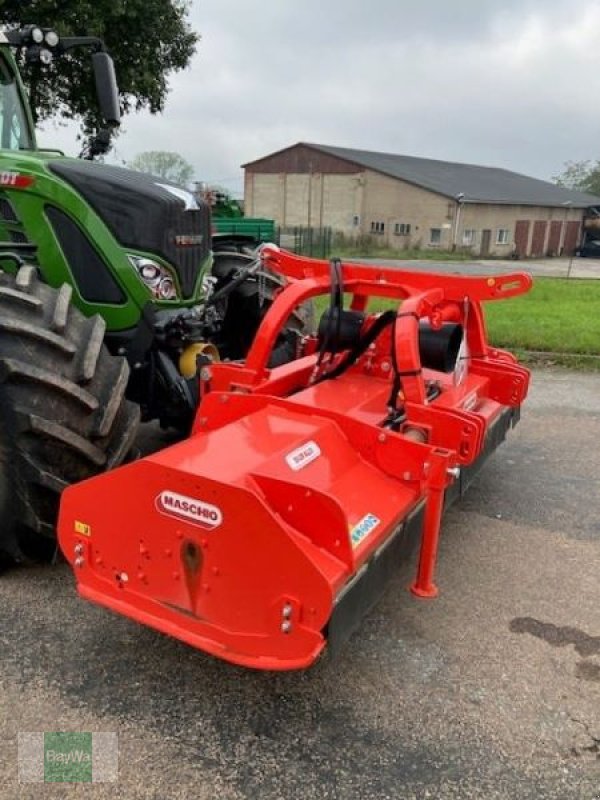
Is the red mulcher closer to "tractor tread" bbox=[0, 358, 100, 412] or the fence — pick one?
"tractor tread" bbox=[0, 358, 100, 412]

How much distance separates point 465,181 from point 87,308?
45474 mm

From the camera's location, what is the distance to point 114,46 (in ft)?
46.0

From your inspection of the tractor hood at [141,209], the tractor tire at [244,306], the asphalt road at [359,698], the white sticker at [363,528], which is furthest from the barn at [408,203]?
the white sticker at [363,528]

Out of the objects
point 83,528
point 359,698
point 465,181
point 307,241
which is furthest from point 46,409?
point 465,181

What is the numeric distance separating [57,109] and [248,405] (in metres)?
13.8

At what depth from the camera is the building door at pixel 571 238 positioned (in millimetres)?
48031

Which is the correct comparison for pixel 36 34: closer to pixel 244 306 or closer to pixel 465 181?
pixel 244 306

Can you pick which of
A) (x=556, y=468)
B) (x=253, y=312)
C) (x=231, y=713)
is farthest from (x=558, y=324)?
(x=231, y=713)

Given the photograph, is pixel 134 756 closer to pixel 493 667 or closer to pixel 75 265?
pixel 493 667

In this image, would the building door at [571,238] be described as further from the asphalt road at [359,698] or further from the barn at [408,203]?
the asphalt road at [359,698]

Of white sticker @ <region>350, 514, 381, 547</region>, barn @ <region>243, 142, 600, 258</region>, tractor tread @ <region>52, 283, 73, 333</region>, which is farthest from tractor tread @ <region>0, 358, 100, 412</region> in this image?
barn @ <region>243, 142, 600, 258</region>

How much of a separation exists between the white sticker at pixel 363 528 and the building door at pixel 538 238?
45.6m

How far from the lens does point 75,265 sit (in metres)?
3.48

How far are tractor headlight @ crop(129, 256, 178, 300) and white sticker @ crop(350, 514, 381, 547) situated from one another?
66.2 inches
